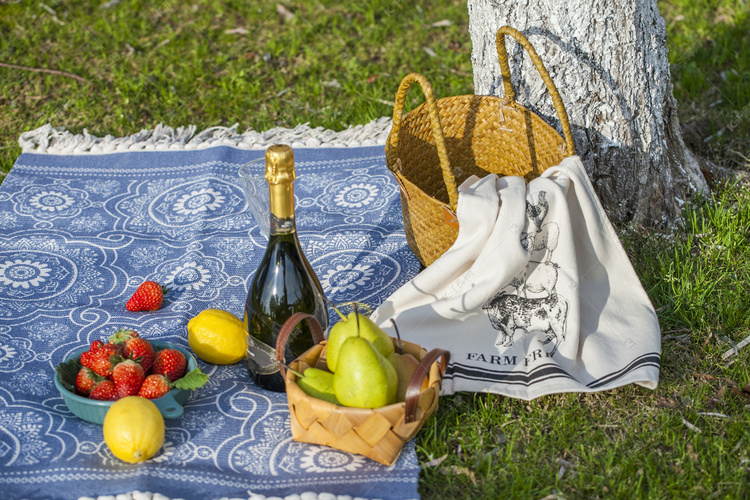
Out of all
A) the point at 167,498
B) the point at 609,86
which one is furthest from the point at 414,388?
the point at 609,86

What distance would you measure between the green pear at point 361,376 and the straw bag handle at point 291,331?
18 centimetres

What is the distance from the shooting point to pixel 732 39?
14.3 feet

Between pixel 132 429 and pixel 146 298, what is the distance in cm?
77

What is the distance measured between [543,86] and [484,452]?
1456mm

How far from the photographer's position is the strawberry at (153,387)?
1.87 m

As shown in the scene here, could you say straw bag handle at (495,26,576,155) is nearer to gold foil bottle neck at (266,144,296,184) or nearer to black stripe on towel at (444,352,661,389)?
black stripe on towel at (444,352,661,389)

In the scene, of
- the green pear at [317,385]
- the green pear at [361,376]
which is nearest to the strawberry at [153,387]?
the green pear at [317,385]

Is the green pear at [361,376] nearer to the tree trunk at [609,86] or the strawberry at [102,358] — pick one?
the strawberry at [102,358]

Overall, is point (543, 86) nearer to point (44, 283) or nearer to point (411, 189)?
point (411, 189)

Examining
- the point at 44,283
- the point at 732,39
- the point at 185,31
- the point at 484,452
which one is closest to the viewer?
the point at 484,452

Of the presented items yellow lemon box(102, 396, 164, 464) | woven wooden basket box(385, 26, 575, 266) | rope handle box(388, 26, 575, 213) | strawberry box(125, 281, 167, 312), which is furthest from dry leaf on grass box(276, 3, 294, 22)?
yellow lemon box(102, 396, 164, 464)

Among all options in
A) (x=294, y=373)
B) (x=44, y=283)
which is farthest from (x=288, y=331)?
(x=44, y=283)

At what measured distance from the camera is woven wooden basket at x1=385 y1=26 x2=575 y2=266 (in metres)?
2.38

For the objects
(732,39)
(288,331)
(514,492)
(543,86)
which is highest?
(732,39)
